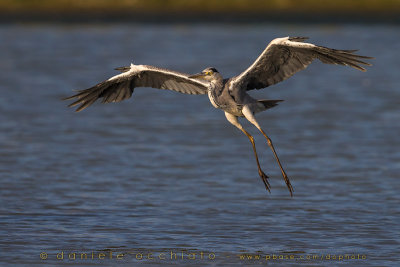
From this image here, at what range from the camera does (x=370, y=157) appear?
15992 mm

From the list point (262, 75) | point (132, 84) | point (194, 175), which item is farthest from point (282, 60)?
point (194, 175)

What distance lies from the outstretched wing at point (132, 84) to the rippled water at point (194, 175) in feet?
4.99

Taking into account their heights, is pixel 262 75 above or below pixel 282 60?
below

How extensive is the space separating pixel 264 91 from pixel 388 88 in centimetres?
340

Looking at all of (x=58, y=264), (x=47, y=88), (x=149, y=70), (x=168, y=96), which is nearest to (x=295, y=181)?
(x=149, y=70)

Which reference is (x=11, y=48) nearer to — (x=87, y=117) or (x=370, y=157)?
(x=87, y=117)

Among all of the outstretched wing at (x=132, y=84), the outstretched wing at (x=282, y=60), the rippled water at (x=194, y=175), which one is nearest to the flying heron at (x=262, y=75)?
the outstretched wing at (x=282, y=60)

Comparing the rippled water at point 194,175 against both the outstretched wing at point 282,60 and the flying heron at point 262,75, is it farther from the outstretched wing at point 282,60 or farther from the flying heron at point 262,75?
the outstretched wing at point 282,60

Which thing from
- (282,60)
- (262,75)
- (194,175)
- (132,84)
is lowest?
(194,175)

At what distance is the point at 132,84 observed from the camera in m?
12.7

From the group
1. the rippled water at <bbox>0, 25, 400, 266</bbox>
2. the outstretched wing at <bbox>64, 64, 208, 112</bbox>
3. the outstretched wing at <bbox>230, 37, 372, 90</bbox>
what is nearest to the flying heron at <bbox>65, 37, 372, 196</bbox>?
the outstretched wing at <bbox>230, 37, 372, 90</bbox>

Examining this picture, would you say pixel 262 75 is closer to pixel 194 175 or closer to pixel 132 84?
pixel 132 84

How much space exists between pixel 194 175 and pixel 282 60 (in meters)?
3.84

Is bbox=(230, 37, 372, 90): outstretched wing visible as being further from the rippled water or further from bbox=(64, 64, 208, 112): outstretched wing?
the rippled water
